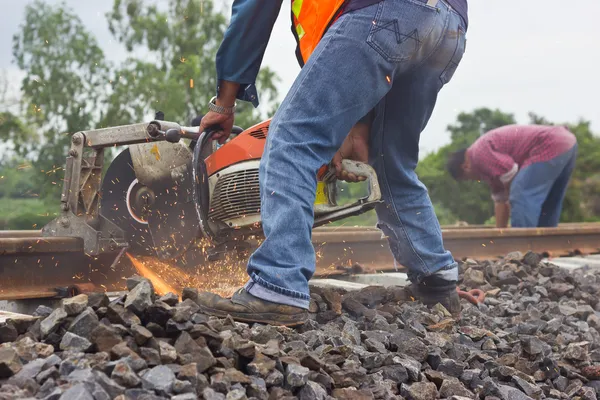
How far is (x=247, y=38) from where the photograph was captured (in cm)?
312

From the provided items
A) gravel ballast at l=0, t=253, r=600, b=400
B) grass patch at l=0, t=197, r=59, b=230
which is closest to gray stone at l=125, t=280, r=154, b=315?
gravel ballast at l=0, t=253, r=600, b=400

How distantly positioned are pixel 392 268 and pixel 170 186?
2445 mm

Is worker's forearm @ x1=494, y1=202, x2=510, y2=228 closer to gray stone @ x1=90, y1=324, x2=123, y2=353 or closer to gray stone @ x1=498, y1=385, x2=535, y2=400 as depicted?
gray stone @ x1=498, y1=385, x2=535, y2=400

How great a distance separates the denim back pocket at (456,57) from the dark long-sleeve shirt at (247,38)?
0.10 m

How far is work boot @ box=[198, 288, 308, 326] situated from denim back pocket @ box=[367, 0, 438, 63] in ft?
3.63

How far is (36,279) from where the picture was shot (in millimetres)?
3924

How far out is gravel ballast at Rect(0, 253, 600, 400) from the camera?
1878 millimetres

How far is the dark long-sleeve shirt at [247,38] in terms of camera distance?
3.07 m

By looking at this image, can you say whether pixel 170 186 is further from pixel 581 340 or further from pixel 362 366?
pixel 581 340

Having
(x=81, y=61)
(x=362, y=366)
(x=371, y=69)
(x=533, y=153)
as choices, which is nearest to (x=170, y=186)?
(x=371, y=69)

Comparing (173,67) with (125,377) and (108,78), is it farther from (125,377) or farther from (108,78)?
(125,377)

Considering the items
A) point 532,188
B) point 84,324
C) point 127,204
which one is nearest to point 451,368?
point 84,324

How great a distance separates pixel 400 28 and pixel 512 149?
27.2 ft

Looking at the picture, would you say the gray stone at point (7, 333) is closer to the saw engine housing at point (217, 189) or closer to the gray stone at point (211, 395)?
the gray stone at point (211, 395)
